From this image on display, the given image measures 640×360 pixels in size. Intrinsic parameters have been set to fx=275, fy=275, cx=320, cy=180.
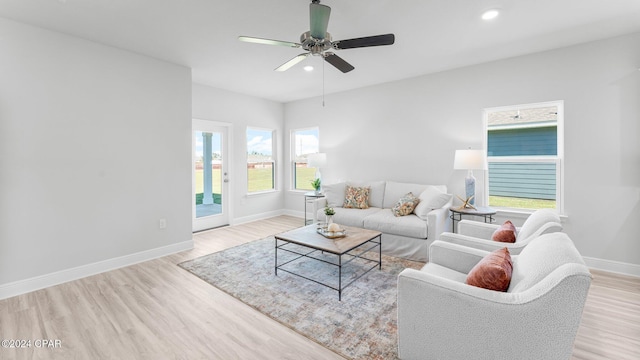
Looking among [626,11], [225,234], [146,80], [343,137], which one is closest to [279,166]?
[343,137]

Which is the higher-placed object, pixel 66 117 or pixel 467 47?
pixel 467 47

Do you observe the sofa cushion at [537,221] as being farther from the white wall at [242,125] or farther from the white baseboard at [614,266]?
the white wall at [242,125]

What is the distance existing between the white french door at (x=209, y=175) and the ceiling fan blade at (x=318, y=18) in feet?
11.4

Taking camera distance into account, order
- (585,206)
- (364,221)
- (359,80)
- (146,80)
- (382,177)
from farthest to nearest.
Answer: (382,177) < (359,80) < (364,221) < (146,80) < (585,206)

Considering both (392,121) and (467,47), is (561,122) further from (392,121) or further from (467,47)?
(392,121)

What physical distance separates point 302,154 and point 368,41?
433cm

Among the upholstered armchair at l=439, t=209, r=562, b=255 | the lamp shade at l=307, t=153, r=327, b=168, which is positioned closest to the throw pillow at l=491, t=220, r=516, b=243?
the upholstered armchair at l=439, t=209, r=562, b=255

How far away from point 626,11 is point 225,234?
580 centimetres

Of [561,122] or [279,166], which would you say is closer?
[561,122]

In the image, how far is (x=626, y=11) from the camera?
104 inches

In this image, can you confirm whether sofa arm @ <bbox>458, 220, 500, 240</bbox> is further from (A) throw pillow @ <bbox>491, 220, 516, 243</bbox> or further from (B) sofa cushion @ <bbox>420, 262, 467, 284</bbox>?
(B) sofa cushion @ <bbox>420, 262, 467, 284</bbox>

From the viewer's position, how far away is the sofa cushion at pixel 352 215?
4125 mm

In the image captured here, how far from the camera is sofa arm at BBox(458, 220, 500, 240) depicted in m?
2.90

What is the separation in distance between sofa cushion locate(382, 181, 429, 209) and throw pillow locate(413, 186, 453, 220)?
1.30 ft
